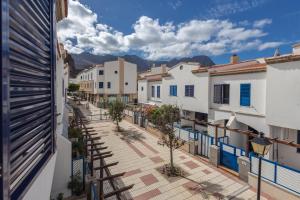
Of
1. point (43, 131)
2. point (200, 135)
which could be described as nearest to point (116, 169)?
point (200, 135)

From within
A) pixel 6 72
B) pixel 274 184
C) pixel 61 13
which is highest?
pixel 61 13

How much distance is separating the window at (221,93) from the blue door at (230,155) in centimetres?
504

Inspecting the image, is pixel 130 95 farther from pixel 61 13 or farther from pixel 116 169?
pixel 61 13

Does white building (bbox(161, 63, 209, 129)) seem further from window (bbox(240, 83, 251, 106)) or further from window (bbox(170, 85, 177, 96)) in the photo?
window (bbox(240, 83, 251, 106))

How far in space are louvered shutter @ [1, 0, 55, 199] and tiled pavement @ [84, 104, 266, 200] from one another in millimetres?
6878

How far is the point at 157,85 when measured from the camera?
84.3 ft

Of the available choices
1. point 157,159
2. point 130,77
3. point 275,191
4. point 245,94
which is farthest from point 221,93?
point 130,77

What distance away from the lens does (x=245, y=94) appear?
43.8ft

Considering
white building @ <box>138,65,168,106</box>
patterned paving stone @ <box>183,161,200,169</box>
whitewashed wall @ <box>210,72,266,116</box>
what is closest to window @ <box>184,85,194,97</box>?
whitewashed wall @ <box>210,72,266,116</box>

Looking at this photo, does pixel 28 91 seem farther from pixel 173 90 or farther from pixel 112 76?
pixel 112 76

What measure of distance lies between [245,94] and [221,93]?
2.23 m

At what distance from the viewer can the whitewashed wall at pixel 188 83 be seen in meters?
16.9

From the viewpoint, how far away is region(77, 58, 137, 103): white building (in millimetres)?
41281

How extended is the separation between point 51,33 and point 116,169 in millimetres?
9521
